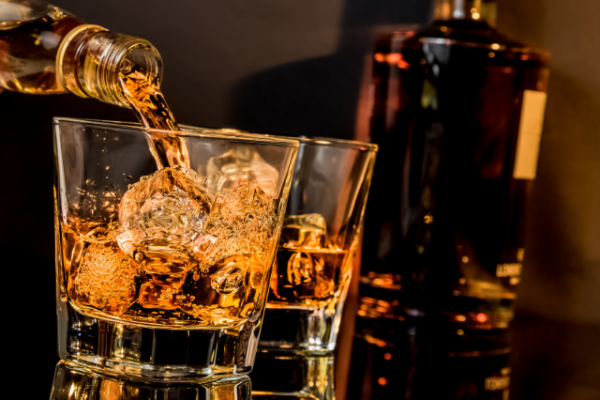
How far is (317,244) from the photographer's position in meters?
0.66

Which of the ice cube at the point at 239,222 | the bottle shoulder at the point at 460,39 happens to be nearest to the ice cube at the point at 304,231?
the ice cube at the point at 239,222

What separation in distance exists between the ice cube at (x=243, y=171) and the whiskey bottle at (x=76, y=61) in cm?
10

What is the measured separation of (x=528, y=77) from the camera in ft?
2.76

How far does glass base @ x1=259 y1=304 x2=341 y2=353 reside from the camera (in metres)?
0.66

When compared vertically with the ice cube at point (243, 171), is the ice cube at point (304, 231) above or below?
below

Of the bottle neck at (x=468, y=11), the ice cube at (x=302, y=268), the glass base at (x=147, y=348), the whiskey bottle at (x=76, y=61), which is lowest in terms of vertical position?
the glass base at (x=147, y=348)

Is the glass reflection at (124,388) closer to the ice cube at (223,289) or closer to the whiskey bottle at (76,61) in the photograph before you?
the ice cube at (223,289)

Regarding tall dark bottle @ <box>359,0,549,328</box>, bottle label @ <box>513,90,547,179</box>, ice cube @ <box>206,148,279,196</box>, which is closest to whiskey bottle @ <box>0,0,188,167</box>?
ice cube @ <box>206,148,279,196</box>

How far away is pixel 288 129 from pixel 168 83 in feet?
0.60

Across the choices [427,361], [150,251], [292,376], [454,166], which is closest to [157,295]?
[150,251]

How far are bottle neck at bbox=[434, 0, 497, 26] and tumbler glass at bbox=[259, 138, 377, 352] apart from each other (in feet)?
0.90

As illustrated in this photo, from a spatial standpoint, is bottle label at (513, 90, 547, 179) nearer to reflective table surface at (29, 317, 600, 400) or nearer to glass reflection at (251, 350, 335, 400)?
reflective table surface at (29, 317, 600, 400)

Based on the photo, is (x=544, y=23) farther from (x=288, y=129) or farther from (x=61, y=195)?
(x=61, y=195)

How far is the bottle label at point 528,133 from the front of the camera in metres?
0.84
